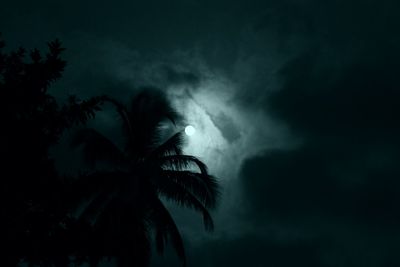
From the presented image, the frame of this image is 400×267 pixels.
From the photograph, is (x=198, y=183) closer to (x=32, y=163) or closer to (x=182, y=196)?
(x=182, y=196)

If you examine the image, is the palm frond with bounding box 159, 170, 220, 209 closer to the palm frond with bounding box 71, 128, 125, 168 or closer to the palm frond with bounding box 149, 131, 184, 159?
the palm frond with bounding box 149, 131, 184, 159

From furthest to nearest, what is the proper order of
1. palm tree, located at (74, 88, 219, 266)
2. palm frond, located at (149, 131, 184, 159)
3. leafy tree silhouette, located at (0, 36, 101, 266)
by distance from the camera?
palm frond, located at (149, 131, 184, 159) → palm tree, located at (74, 88, 219, 266) → leafy tree silhouette, located at (0, 36, 101, 266)

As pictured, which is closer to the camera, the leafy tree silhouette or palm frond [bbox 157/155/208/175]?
the leafy tree silhouette

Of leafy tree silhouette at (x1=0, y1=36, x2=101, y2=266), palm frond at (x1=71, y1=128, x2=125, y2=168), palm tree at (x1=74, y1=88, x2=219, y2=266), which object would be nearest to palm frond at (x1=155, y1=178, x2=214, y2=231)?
palm tree at (x1=74, y1=88, x2=219, y2=266)

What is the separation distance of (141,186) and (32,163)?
638 centimetres

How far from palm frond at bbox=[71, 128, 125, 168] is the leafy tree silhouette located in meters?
5.73

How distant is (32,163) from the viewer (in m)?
6.30

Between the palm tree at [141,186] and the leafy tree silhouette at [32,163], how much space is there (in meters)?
4.65

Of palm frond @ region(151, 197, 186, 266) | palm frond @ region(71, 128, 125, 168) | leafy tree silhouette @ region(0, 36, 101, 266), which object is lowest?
leafy tree silhouette @ region(0, 36, 101, 266)

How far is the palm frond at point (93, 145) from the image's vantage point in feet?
41.2

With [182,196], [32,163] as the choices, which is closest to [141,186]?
[182,196]

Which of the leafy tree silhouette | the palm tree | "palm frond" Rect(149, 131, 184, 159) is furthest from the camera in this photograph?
"palm frond" Rect(149, 131, 184, 159)

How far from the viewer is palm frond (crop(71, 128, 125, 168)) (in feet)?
41.2

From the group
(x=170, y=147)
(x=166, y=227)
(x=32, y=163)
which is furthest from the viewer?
(x=170, y=147)
